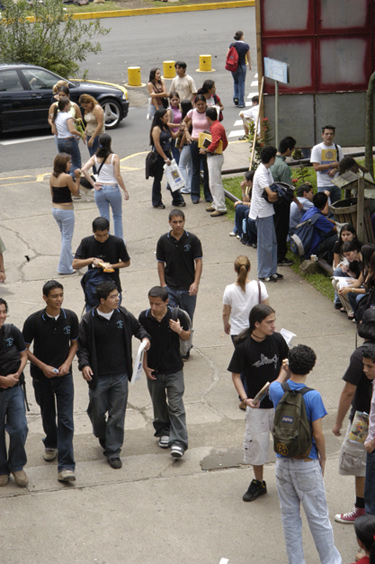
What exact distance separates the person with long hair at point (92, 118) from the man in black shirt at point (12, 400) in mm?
8199

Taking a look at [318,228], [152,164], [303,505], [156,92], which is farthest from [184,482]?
[156,92]

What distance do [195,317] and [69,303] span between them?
1.74m

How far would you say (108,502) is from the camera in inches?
275

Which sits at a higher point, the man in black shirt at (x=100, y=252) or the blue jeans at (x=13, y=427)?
the man in black shirt at (x=100, y=252)

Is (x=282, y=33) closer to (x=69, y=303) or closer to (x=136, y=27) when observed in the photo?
(x=69, y=303)

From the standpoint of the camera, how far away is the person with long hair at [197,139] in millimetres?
14156

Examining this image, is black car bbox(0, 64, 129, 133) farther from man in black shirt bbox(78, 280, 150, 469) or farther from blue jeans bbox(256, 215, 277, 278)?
man in black shirt bbox(78, 280, 150, 469)

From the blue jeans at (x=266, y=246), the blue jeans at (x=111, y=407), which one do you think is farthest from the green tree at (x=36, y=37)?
the blue jeans at (x=111, y=407)

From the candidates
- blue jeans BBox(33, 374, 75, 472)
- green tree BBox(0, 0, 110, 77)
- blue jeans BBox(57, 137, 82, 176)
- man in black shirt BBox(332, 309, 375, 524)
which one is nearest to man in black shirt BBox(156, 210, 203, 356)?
blue jeans BBox(33, 374, 75, 472)

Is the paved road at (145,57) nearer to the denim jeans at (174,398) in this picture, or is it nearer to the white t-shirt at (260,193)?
the white t-shirt at (260,193)

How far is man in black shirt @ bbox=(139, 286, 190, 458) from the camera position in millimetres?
7469

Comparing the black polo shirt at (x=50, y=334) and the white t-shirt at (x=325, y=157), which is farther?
the white t-shirt at (x=325, y=157)

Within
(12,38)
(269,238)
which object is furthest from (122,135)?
(269,238)

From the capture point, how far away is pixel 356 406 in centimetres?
636
